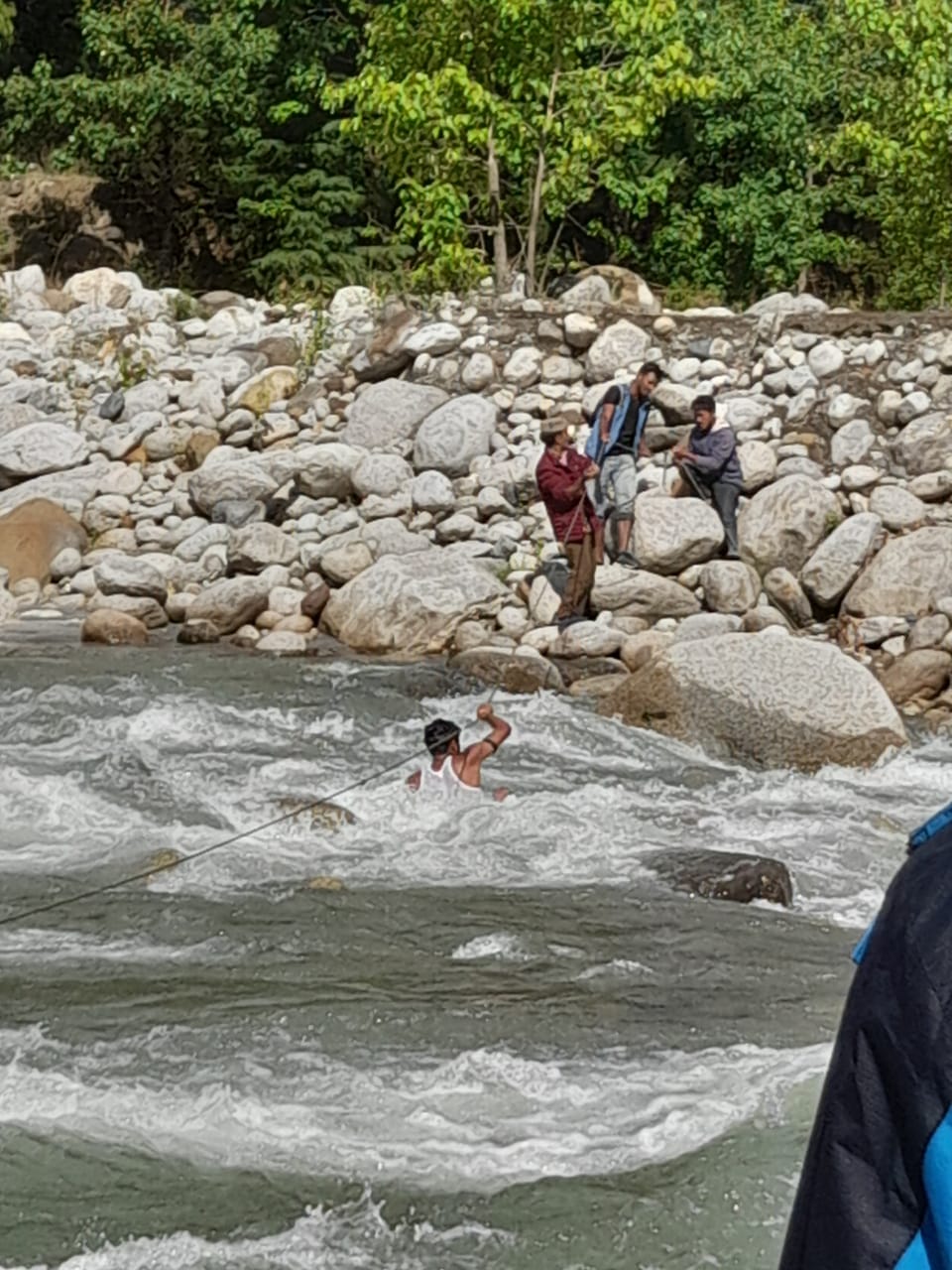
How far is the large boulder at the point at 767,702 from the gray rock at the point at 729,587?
197 cm

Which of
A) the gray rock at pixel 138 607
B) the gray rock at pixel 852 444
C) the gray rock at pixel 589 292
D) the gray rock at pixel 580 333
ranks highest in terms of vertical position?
the gray rock at pixel 580 333

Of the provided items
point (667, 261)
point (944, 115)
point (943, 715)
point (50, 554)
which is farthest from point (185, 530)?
point (667, 261)

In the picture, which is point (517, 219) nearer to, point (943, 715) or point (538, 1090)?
point (943, 715)

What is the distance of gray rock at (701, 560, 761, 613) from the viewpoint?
13109mm

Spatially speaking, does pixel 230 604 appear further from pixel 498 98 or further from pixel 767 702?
pixel 498 98

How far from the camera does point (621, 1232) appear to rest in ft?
15.2

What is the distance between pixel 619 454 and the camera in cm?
1345

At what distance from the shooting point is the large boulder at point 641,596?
1305 centimetres

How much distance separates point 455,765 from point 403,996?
2.87 metres

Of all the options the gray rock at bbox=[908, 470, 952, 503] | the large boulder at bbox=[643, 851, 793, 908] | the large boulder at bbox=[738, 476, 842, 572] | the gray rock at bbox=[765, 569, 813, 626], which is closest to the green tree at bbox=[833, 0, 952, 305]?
the gray rock at bbox=[908, 470, 952, 503]

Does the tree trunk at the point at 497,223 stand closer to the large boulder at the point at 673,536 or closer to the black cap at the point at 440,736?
the large boulder at the point at 673,536

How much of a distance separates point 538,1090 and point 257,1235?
3.85 ft

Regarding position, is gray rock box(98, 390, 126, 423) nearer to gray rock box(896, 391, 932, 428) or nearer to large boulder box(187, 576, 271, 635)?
large boulder box(187, 576, 271, 635)

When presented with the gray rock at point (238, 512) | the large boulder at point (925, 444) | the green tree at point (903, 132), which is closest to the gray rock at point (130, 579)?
the gray rock at point (238, 512)
